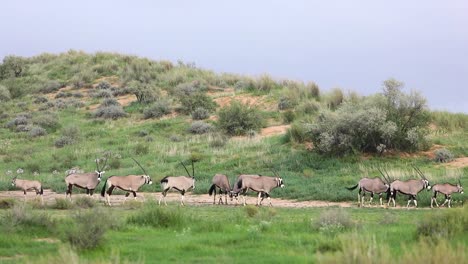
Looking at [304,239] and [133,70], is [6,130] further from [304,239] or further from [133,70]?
[304,239]

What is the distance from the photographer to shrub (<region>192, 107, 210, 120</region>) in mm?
41000

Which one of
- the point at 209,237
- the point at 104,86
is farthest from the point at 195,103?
the point at 209,237

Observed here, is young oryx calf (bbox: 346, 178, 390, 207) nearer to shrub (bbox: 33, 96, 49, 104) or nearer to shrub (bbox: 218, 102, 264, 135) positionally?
shrub (bbox: 218, 102, 264, 135)

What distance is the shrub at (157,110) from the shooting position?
43188 millimetres

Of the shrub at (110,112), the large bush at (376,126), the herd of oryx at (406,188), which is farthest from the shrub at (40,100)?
the herd of oryx at (406,188)

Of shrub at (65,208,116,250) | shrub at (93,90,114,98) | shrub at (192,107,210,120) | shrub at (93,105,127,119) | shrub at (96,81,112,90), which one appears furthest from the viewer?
shrub at (96,81,112,90)

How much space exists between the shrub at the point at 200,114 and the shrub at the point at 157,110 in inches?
124

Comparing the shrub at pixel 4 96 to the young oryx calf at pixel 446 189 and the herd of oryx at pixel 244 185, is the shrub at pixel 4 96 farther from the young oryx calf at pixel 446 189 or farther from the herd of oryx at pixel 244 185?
the young oryx calf at pixel 446 189

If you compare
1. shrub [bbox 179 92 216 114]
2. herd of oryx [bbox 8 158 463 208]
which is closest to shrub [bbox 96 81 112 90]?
shrub [bbox 179 92 216 114]

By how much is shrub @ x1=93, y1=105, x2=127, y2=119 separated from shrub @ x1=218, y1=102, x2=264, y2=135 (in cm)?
982

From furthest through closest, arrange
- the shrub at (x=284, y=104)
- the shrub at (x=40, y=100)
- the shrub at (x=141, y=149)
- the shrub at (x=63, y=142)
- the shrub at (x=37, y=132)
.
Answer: the shrub at (x=40, y=100) → the shrub at (x=284, y=104) → the shrub at (x=37, y=132) → the shrub at (x=63, y=142) → the shrub at (x=141, y=149)

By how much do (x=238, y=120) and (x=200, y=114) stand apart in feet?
16.6

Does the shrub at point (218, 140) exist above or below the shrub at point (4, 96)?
below

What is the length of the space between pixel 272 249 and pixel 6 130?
34822 mm
